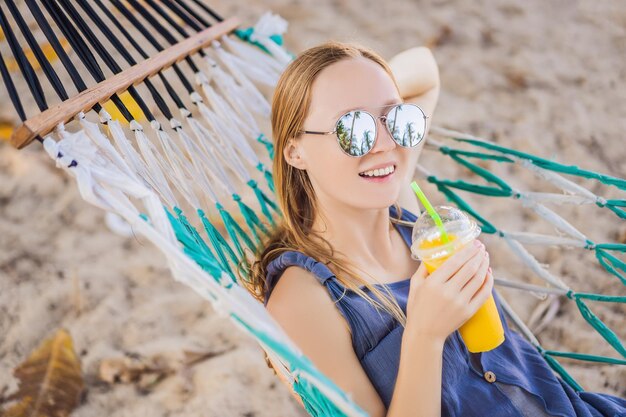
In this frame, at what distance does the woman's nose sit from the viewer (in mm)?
1316

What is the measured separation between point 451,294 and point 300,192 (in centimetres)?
54

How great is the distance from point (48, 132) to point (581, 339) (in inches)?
70.3

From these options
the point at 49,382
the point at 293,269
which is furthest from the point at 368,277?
the point at 49,382

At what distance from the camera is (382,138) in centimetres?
132

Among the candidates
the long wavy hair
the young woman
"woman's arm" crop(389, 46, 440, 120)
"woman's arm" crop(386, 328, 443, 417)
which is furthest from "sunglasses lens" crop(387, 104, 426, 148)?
"woman's arm" crop(389, 46, 440, 120)

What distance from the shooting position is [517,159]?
1868 millimetres

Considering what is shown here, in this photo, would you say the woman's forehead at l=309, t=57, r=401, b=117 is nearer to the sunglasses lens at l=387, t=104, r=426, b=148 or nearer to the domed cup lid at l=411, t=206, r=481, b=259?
the sunglasses lens at l=387, t=104, r=426, b=148

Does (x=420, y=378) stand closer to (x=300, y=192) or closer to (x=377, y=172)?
(x=377, y=172)

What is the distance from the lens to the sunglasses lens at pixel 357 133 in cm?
129

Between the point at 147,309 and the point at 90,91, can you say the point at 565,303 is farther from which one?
the point at 90,91

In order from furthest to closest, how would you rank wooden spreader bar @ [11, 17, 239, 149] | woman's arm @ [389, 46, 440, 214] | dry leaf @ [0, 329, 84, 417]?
dry leaf @ [0, 329, 84, 417] < woman's arm @ [389, 46, 440, 214] < wooden spreader bar @ [11, 17, 239, 149]

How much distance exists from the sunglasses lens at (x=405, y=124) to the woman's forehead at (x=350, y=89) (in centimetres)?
4

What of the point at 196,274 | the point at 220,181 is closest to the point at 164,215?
the point at 196,274

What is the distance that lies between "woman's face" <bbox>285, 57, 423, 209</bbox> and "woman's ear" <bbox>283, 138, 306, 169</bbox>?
25mm
